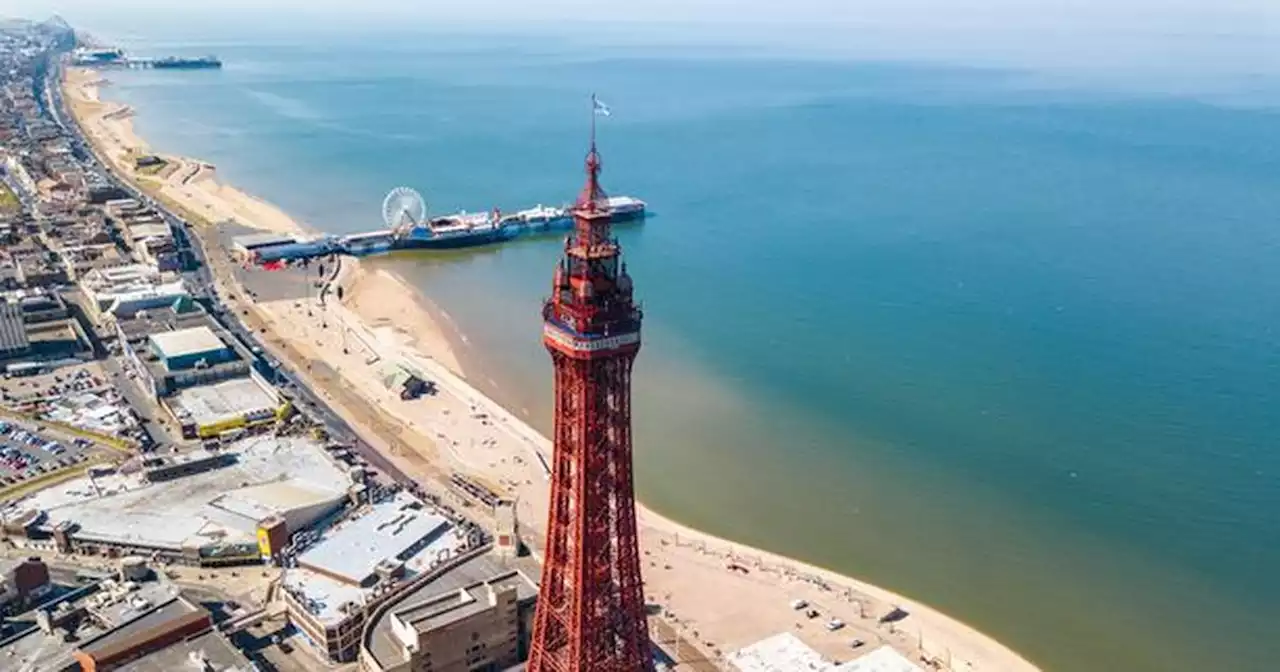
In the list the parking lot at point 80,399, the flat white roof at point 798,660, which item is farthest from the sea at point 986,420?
the parking lot at point 80,399

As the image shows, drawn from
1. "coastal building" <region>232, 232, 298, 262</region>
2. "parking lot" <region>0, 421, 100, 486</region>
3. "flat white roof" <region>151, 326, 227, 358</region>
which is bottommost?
"parking lot" <region>0, 421, 100, 486</region>

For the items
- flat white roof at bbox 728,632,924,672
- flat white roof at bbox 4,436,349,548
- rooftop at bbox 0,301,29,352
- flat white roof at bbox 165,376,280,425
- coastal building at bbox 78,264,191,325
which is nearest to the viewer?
flat white roof at bbox 728,632,924,672

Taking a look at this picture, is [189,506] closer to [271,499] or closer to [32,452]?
[271,499]

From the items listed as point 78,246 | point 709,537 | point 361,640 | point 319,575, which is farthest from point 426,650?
point 78,246

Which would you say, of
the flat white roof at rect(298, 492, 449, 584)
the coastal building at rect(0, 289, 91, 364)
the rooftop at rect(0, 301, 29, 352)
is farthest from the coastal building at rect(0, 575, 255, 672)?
the rooftop at rect(0, 301, 29, 352)

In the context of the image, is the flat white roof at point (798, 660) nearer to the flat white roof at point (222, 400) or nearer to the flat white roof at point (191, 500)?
the flat white roof at point (191, 500)

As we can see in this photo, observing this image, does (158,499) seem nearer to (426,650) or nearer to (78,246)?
(426,650)

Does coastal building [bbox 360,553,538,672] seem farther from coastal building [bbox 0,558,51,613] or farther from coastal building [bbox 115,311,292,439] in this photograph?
coastal building [bbox 115,311,292,439]
